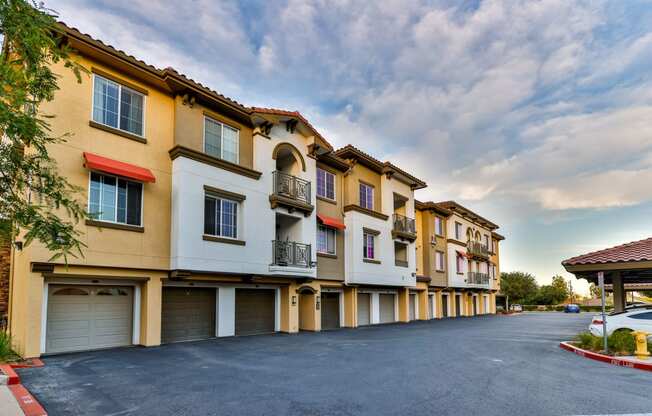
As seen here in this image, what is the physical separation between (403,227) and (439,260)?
957 centimetres

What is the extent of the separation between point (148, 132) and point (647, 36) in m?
17.1

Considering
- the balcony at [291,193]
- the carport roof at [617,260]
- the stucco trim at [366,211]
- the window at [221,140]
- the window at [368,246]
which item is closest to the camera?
the carport roof at [617,260]

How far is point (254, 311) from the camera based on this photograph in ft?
64.7

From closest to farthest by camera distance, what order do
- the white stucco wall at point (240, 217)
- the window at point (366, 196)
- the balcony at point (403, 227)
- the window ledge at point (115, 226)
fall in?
the window ledge at point (115, 226), the white stucco wall at point (240, 217), the window at point (366, 196), the balcony at point (403, 227)

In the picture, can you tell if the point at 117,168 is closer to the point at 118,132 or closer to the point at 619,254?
the point at 118,132

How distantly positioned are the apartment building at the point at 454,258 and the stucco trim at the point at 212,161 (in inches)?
759

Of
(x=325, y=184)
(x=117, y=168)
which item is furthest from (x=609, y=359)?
(x=117, y=168)

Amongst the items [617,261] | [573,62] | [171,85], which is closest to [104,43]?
[171,85]

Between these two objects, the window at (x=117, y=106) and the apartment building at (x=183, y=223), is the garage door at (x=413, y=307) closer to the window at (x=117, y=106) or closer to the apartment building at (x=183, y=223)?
the apartment building at (x=183, y=223)

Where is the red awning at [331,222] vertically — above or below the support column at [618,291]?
above

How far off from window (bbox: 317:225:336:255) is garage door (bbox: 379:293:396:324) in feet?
21.8

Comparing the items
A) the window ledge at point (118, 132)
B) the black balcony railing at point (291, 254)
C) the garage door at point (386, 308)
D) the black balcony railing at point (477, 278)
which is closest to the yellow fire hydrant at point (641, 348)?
the black balcony railing at point (291, 254)

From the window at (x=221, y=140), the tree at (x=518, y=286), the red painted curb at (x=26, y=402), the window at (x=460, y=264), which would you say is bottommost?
the tree at (x=518, y=286)

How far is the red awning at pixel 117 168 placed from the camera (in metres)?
13.4
